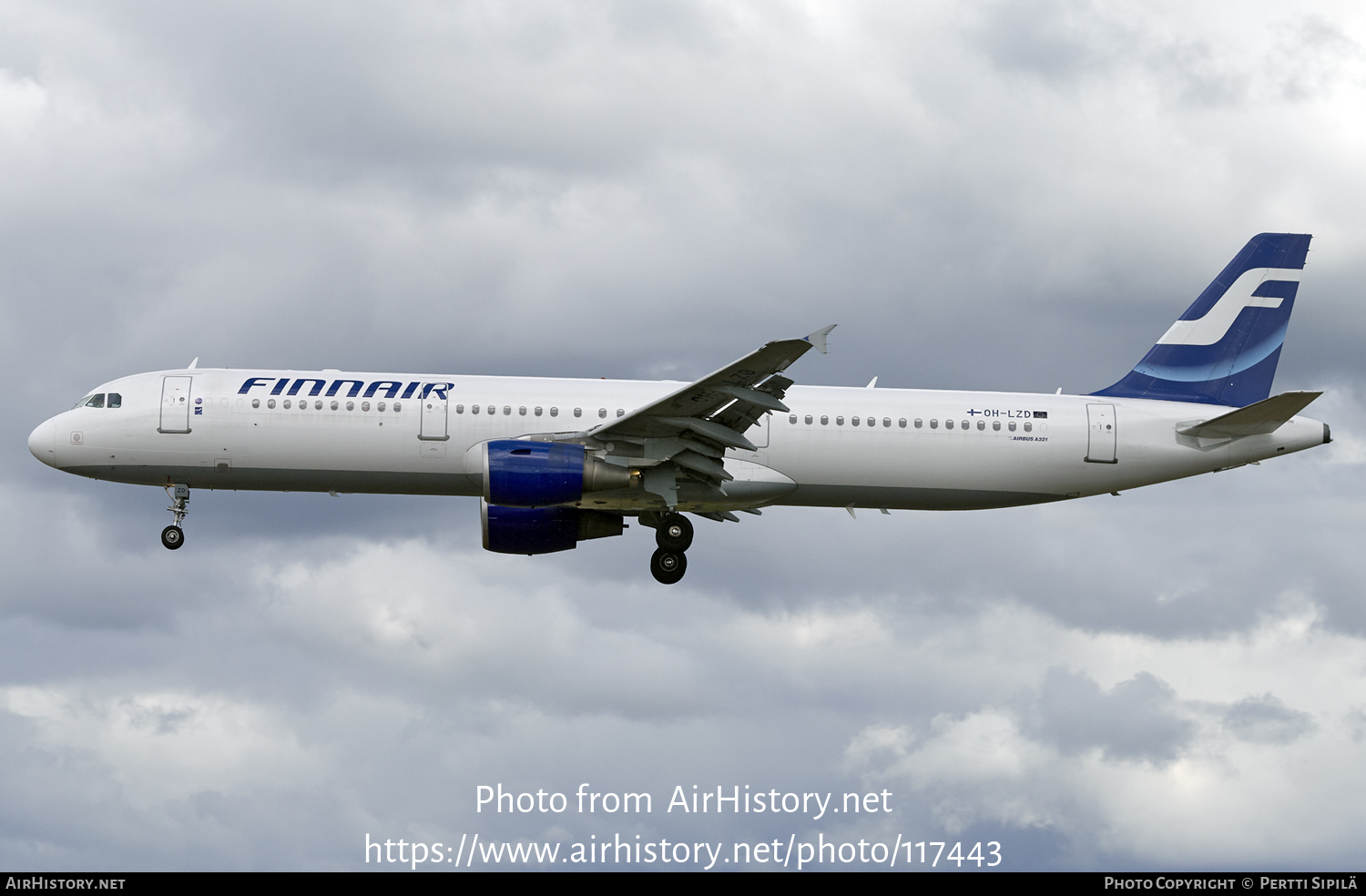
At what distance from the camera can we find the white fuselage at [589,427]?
30.4 meters

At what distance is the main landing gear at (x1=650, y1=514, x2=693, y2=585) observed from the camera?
31344mm

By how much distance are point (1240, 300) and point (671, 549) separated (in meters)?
16.8

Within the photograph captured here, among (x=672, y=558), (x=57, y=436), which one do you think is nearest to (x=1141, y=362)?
(x=672, y=558)

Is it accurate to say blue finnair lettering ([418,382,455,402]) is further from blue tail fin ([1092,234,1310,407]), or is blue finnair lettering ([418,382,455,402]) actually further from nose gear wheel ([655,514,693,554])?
blue tail fin ([1092,234,1310,407])

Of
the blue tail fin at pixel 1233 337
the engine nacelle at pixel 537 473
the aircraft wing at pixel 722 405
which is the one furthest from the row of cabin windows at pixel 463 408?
the blue tail fin at pixel 1233 337

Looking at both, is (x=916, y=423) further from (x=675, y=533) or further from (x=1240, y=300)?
(x=1240, y=300)

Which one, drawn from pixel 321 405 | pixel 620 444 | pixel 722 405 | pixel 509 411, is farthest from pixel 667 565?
pixel 321 405

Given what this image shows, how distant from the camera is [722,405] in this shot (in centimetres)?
2819

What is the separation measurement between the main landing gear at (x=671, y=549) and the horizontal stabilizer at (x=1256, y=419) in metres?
12.6

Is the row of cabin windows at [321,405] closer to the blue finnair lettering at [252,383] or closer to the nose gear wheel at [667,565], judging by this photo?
the blue finnair lettering at [252,383]

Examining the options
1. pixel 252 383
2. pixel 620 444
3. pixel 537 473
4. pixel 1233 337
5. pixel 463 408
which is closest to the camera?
pixel 537 473

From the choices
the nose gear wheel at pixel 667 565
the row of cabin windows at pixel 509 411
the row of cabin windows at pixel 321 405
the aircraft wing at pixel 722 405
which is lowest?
the nose gear wheel at pixel 667 565

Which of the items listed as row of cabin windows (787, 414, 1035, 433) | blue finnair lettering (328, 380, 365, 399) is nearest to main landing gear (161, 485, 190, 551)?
blue finnair lettering (328, 380, 365, 399)

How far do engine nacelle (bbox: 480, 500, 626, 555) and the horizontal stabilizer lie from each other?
14555 mm
